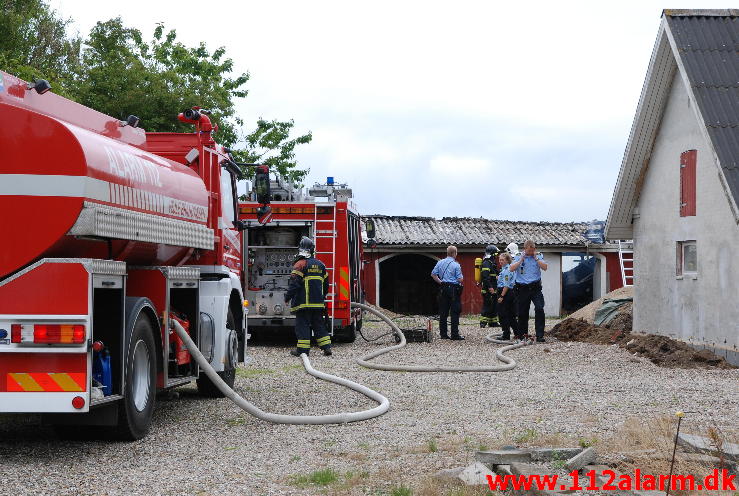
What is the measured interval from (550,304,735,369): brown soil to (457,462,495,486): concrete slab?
942 centimetres

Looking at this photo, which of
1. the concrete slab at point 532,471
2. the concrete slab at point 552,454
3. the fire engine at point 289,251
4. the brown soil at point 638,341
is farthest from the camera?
the fire engine at point 289,251

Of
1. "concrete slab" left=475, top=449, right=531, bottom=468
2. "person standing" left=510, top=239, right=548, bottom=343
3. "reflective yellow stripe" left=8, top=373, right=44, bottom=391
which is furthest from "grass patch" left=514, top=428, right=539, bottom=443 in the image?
"person standing" left=510, top=239, right=548, bottom=343

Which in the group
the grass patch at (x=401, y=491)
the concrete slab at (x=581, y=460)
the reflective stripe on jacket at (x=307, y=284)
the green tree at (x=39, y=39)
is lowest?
the grass patch at (x=401, y=491)

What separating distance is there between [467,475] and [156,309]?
3781 mm

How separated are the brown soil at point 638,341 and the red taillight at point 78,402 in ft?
33.5

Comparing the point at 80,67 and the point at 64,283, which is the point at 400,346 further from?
the point at 80,67

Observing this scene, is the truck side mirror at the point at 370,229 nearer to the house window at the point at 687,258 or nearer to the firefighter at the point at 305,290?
the firefighter at the point at 305,290

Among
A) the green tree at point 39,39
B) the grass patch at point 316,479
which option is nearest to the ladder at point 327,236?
the grass patch at point 316,479

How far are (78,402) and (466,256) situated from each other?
29.9 m

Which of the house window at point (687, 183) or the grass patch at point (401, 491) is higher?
the house window at point (687, 183)

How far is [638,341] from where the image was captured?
17438mm

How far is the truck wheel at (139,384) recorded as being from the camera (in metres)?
7.86

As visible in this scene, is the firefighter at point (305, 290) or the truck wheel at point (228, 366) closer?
the truck wheel at point (228, 366)

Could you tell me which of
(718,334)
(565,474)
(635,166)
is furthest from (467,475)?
(635,166)
